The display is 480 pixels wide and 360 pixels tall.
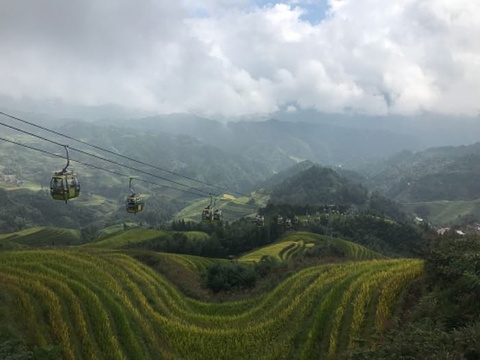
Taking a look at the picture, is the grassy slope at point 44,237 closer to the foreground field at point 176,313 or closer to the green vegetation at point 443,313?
the foreground field at point 176,313

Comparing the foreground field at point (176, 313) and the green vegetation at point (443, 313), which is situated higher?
the green vegetation at point (443, 313)

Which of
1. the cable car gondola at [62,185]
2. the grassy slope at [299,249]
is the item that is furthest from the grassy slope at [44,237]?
the cable car gondola at [62,185]

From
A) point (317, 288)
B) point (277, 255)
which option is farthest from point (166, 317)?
point (277, 255)

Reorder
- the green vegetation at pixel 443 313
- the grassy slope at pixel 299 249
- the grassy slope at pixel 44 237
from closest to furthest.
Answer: the green vegetation at pixel 443 313 → the grassy slope at pixel 299 249 → the grassy slope at pixel 44 237

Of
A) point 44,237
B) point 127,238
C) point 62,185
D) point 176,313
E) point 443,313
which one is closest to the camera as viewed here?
point 443,313

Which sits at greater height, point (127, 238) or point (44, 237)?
point (127, 238)

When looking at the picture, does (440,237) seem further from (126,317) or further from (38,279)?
(38,279)

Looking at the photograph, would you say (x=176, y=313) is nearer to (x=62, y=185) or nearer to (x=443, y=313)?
(x=62, y=185)

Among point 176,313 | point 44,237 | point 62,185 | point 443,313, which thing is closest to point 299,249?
point 176,313

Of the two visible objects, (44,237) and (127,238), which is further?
(44,237)
